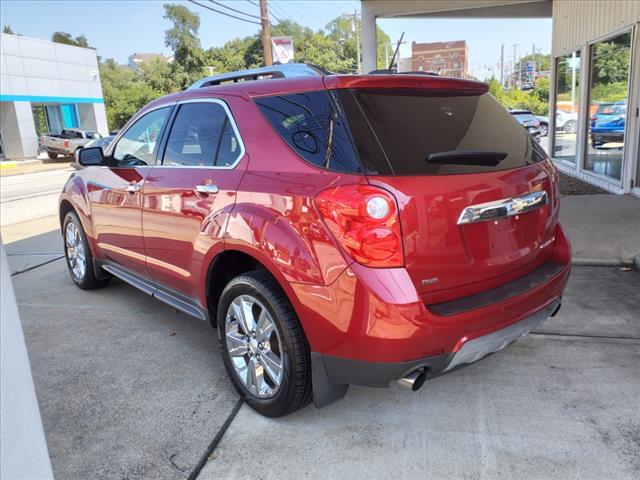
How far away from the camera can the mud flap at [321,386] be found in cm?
255

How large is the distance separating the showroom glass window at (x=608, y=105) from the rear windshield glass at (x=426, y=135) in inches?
282

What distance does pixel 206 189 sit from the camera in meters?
3.12

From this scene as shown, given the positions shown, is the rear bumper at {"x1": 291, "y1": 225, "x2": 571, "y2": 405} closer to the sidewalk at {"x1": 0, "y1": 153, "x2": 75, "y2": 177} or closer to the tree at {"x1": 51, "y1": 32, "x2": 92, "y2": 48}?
the sidewalk at {"x1": 0, "y1": 153, "x2": 75, "y2": 177}

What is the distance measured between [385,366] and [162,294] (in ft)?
6.81

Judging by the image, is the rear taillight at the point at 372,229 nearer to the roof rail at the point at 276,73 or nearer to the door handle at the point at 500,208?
the door handle at the point at 500,208

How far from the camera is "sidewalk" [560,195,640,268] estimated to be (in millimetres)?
5488

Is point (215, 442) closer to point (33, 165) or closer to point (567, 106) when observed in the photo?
point (567, 106)

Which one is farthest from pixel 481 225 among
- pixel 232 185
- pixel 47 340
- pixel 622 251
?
pixel 622 251

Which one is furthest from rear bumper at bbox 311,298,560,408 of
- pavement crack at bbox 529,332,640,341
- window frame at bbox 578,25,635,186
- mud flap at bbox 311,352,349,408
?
window frame at bbox 578,25,635,186

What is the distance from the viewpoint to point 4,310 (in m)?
1.61

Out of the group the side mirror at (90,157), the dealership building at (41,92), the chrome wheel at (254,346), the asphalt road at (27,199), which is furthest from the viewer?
the dealership building at (41,92)

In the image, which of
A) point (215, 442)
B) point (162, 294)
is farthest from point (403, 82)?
point (162, 294)

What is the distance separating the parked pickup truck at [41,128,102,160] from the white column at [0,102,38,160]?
1.33m

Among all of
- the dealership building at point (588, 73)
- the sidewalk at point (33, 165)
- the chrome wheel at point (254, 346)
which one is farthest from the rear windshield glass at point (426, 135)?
the sidewalk at point (33, 165)
